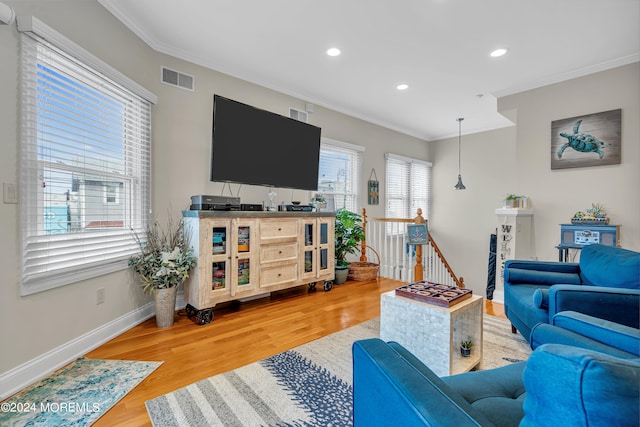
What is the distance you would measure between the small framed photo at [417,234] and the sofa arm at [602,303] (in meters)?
2.11

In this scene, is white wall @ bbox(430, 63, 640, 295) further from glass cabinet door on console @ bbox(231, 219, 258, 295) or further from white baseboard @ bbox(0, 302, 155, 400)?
white baseboard @ bbox(0, 302, 155, 400)

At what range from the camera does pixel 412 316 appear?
179cm

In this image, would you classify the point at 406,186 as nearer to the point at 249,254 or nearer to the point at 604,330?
the point at 249,254

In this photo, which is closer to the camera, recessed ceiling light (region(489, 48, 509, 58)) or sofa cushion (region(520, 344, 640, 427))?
sofa cushion (region(520, 344, 640, 427))

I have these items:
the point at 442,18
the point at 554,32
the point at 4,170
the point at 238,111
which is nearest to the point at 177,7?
the point at 238,111

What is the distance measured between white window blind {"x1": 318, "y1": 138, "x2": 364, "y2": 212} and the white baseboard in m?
2.92

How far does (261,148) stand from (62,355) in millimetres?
2364

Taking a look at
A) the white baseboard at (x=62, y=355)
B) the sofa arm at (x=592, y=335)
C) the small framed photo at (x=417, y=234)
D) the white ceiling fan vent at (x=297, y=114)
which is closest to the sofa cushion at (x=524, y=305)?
the sofa arm at (x=592, y=335)

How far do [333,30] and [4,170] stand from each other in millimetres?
2615

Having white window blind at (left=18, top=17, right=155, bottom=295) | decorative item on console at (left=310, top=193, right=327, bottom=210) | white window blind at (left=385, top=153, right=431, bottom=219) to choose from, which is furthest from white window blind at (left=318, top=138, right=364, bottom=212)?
white window blind at (left=18, top=17, right=155, bottom=295)

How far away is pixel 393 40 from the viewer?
2.88 m

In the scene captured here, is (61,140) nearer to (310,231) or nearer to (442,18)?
(310,231)

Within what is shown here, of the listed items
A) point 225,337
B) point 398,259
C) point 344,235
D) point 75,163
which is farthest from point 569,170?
point 75,163

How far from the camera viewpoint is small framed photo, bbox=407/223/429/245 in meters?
3.79
